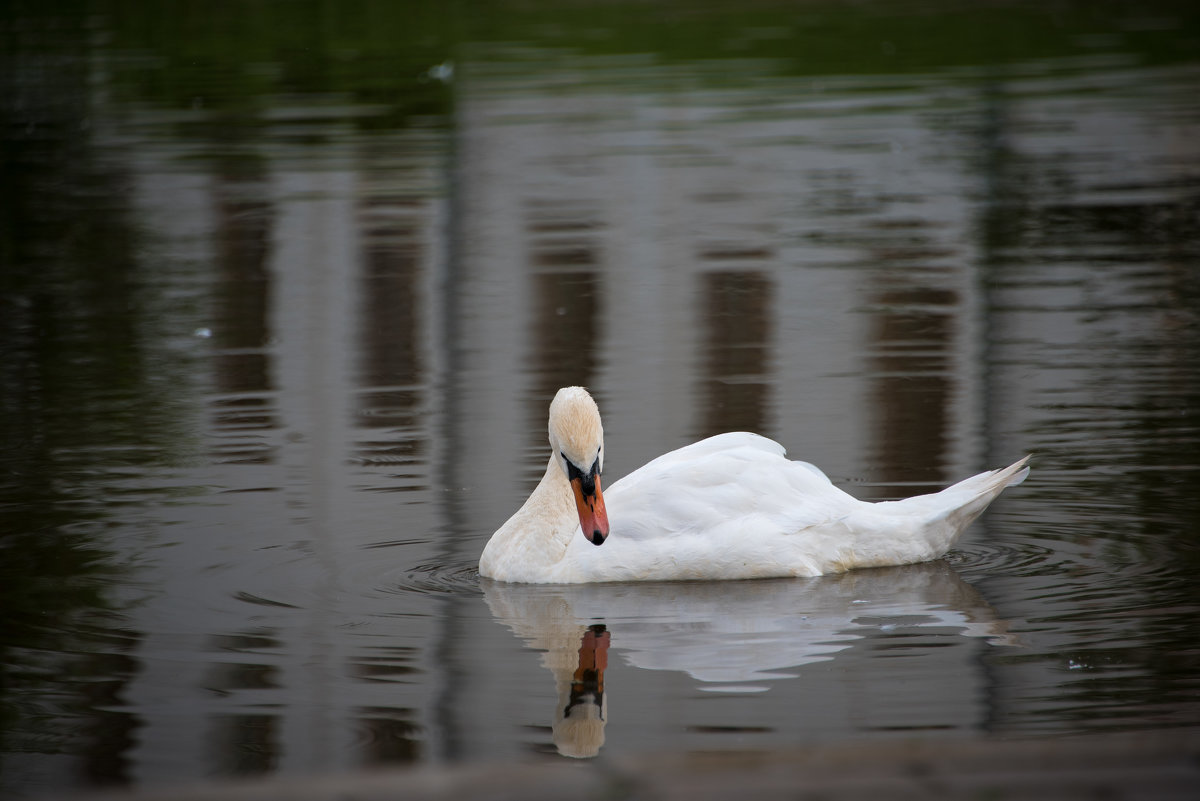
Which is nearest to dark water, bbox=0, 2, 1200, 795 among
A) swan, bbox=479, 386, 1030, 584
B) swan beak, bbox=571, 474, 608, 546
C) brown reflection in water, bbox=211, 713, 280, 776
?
brown reflection in water, bbox=211, 713, 280, 776

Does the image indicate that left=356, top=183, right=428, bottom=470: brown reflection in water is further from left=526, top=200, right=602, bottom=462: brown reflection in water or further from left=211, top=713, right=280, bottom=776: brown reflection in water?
left=211, top=713, right=280, bottom=776: brown reflection in water

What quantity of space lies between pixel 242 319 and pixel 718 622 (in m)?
7.42

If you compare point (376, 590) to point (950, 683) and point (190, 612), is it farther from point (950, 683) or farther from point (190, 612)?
point (950, 683)

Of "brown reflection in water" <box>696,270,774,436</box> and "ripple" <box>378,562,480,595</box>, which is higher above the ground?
"brown reflection in water" <box>696,270,774,436</box>

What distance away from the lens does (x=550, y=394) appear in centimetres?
1064

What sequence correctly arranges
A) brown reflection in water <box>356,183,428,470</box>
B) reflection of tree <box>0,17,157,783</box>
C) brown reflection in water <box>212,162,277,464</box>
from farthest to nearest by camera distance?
brown reflection in water <box>212,162,277,464</box>, brown reflection in water <box>356,183,428,470</box>, reflection of tree <box>0,17,157,783</box>

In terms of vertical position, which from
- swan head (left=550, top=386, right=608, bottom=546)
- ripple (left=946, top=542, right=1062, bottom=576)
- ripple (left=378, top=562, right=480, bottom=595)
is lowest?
ripple (left=946, top=542, right=1062, bottom=576)

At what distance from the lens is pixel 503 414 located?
33.4 feet

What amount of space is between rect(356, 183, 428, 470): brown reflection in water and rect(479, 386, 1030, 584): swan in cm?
198

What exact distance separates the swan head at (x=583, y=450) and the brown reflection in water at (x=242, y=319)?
255cm

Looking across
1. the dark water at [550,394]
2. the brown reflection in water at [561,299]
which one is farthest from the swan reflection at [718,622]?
the brown reflection in water at [561,299]

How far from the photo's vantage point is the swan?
7273 millimetres

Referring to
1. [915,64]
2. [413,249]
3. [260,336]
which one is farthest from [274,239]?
[915,64]

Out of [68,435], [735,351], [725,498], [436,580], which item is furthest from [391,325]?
[725,498]
